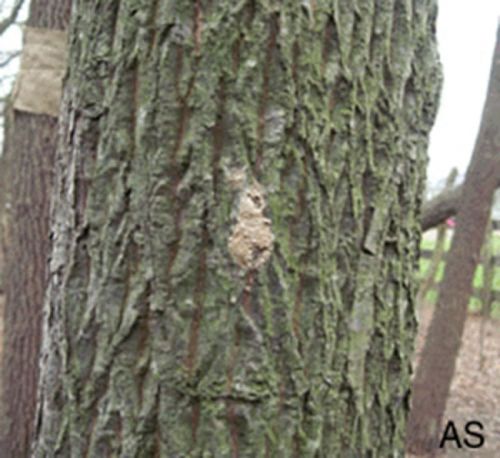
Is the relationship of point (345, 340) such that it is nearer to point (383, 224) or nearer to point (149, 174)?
point (383, 224)

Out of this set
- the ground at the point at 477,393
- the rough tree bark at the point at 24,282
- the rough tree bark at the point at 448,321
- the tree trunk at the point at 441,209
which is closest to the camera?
the rough tree bark at the point at 24,282

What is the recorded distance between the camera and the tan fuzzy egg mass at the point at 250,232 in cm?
118

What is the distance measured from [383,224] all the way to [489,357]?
8890 millimetres

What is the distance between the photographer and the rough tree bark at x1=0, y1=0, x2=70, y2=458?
3.62 meters

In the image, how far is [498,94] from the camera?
5.74 m

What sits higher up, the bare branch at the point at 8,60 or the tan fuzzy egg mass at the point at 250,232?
the bare branch at the point at 8,60

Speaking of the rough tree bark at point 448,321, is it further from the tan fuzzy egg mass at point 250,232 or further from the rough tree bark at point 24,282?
the tan fuzzy egg mass at point 250,232

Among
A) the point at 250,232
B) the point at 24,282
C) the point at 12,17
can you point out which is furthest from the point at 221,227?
the point at 12,17

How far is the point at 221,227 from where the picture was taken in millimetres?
1179

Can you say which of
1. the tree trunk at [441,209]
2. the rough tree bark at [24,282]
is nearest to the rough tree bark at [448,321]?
the tree trunk at [441,209]

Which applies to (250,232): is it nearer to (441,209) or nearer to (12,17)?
(441,209)

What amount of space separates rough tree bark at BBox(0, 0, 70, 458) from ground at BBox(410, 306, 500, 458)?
12.3 ft

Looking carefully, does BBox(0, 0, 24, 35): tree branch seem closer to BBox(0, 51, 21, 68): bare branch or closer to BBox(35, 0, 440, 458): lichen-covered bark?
BBox(0, 51, 21, 68): bare branch

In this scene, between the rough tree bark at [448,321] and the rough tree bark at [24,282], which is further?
the rough tree bark at [448,321]
